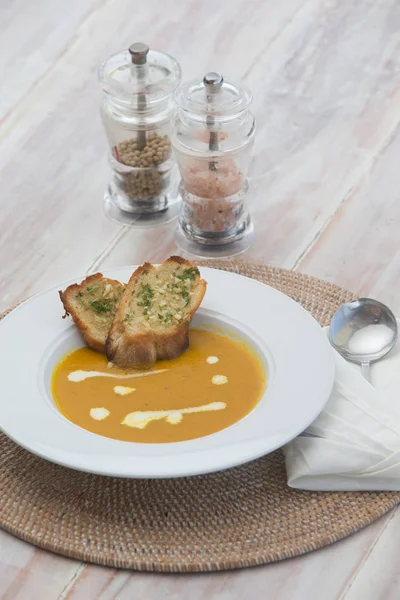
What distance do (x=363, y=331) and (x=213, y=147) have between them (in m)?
0.60

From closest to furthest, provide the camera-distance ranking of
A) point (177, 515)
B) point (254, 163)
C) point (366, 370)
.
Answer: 1. point (177, 515)
2. point (366, 370)
3. point (254, 163)

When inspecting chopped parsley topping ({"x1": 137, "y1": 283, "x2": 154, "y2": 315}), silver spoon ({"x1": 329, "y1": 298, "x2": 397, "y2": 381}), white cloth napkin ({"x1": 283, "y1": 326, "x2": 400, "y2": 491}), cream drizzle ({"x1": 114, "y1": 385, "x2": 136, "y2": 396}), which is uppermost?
chopped parsley topping ({"x1": 137, "y1": 283, "x2": 154, "y2": 315})

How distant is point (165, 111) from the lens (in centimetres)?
248

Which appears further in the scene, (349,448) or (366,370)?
(366,370)

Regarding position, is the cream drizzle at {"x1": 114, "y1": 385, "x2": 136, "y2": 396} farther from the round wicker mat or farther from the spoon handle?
the spoon handle

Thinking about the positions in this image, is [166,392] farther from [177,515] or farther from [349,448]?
[349,448]

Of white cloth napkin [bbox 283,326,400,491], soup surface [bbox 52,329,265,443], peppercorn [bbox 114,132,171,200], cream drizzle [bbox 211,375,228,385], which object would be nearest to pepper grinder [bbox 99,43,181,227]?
peppercorn [bbox 114,132,171,200]

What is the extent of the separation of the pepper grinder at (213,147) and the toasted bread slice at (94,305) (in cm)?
44

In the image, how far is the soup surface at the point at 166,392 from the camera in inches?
68.8

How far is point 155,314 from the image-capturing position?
1.98 metres

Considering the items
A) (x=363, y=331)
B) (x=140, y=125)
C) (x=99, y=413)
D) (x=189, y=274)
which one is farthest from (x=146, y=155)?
(x=99, y=413)

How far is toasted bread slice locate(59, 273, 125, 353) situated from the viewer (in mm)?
1958

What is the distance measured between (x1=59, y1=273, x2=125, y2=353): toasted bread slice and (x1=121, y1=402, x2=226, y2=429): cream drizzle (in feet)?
0.73

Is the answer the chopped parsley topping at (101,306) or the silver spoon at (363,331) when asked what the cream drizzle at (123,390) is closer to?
the chopped parsley topping at (101,306)
